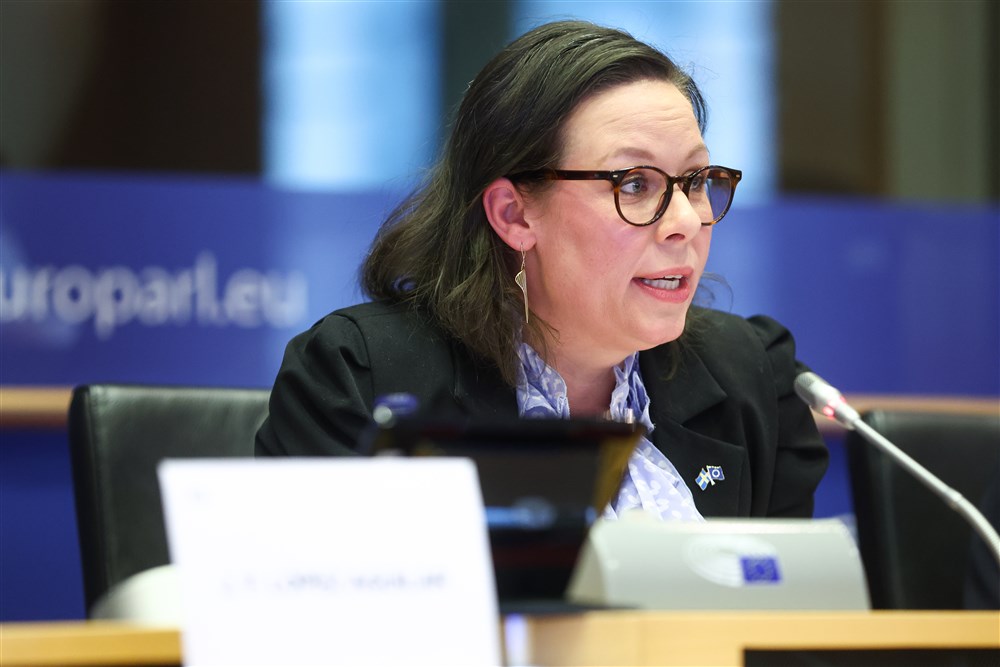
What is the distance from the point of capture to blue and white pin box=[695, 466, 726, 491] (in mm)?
1795

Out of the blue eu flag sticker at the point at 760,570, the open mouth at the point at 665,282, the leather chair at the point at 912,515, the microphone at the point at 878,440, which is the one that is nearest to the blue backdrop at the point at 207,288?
the leather chair at the point at 912,515

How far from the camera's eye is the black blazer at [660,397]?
Answer: 1689mm

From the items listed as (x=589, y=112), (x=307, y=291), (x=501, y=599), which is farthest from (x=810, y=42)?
(x=501, y=599)

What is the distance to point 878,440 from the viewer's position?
1.40 m

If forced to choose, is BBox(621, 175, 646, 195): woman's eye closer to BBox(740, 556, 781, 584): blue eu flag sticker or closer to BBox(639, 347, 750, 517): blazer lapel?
BBox(639, 347, 750, 517): blazer lapel

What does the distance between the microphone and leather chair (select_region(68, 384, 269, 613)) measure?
836 mm

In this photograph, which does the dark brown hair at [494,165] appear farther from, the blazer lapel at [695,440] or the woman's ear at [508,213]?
the blazer lapel at [695,440]

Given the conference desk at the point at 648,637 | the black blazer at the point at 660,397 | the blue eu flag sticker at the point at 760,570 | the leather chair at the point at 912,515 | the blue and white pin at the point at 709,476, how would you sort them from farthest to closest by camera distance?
the leather chair at the point at 912,515, the blue and white pin at the point at 709,476, the black blazer at the point at 660,397, the blue eu flag sticker at the point at 760,570, the conference desk at the point at 648,637

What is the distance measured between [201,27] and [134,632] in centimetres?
227

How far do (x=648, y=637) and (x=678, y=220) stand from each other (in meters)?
0.90

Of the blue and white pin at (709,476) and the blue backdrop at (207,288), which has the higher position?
the blue backdrop at (207,288)

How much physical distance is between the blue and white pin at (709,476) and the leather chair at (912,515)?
0.35 m

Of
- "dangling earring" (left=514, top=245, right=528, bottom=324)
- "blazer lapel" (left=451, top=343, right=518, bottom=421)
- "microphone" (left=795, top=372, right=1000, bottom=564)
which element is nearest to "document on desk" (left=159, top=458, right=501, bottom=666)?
"microphone" (left=795, top=372, right=1000, bottom=564)

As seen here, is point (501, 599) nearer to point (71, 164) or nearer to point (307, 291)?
point (307, 291)
